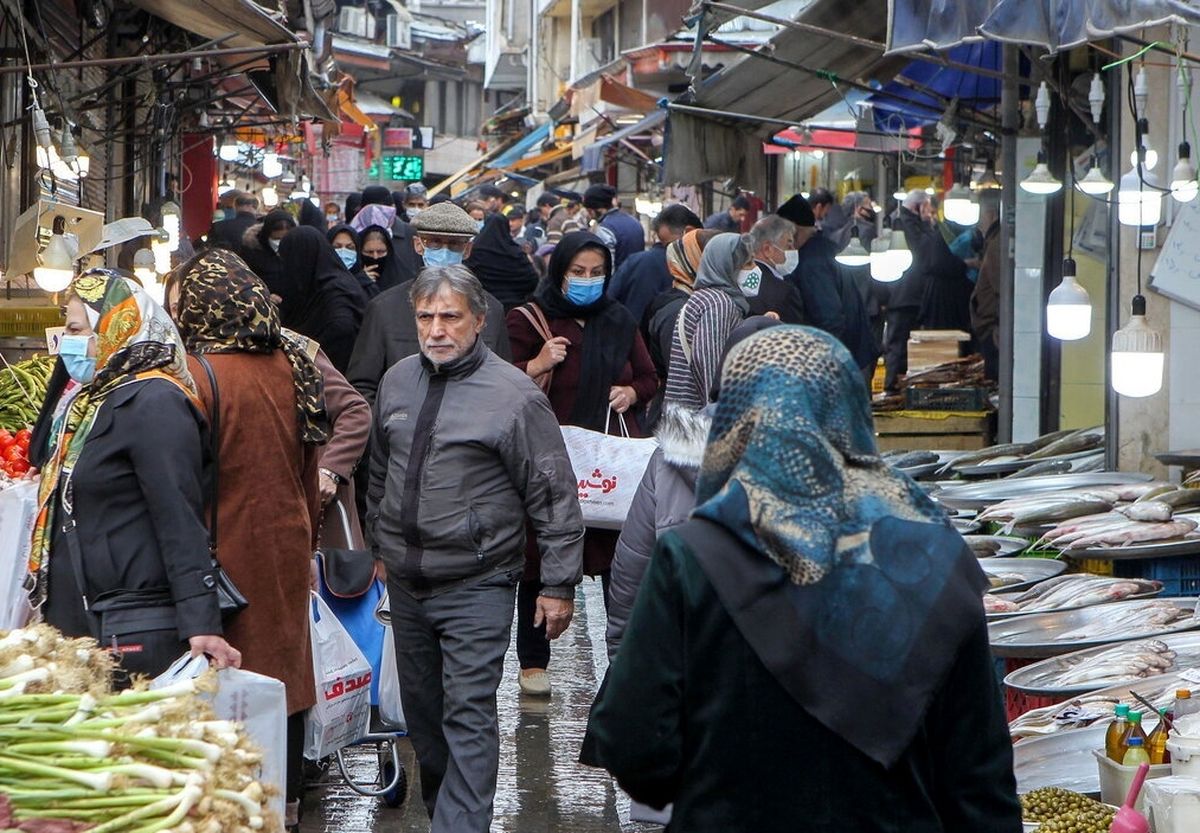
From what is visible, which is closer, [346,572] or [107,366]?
[107,366]

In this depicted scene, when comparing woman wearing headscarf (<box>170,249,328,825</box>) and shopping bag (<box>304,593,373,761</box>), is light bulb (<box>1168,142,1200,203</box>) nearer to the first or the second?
shopping bag (<box>304,593,373,761</box>)

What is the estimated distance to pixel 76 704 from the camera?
10.6 feet

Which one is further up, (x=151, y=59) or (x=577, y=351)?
(x=151, y=59)

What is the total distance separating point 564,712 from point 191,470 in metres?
3.56

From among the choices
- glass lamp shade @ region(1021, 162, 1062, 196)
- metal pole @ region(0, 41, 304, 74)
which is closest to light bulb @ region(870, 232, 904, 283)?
glass lamp shade @ region(1021, 162, 1062, 196)

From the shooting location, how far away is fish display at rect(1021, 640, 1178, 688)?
584cm

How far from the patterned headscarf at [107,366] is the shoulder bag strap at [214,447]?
0.33 feet

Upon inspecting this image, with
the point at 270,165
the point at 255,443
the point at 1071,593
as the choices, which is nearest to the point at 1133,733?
the point at 1071,593

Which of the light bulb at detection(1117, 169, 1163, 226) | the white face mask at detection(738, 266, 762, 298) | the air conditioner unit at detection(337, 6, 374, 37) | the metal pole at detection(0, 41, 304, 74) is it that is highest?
the air conditioner unit at detection(337, 6, 374, 37)

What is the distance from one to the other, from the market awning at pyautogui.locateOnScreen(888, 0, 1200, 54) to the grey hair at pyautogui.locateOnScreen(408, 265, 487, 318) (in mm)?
2422

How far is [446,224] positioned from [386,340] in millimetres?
947

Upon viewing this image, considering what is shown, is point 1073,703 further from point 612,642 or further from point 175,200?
point 175,200

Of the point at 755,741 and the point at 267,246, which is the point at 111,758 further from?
the point at 267,246

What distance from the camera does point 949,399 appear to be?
13203mm
